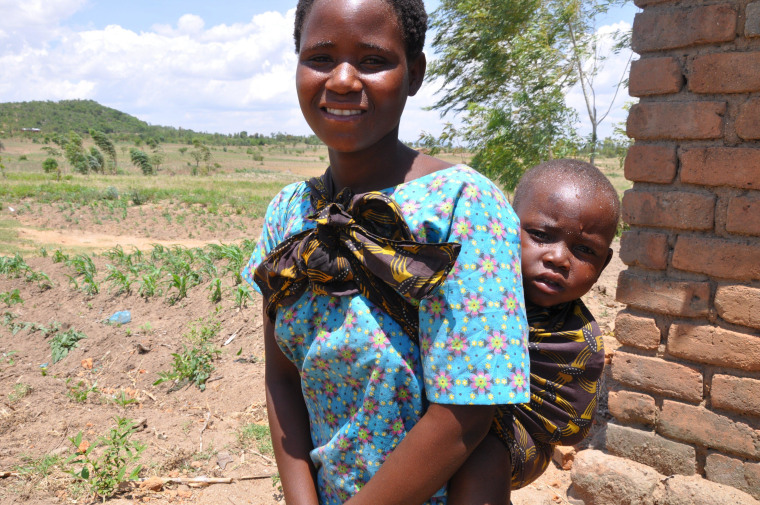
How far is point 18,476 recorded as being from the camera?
3.21 meters

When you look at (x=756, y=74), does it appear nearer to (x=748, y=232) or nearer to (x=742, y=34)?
(x=742, y=34)

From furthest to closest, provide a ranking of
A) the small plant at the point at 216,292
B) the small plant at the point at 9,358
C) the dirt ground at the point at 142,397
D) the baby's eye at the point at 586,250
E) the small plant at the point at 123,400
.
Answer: the small plant at the point at 216,292 < the small plant at the point at 9,358 < the small plant at the point at 123,400 < the dirt ground at the point at 142,397 < the baby's eye at the point at 586,250

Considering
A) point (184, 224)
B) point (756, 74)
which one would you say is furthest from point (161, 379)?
point (184, 224)

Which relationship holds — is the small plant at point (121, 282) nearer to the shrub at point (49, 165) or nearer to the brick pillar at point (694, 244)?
the brick pillar at point (694, 244)

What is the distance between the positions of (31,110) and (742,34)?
126889 millimetres

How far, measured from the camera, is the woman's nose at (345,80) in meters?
1.12

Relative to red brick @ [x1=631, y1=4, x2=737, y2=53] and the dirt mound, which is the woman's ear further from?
the dirt mound

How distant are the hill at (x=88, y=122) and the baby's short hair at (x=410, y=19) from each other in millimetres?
95739

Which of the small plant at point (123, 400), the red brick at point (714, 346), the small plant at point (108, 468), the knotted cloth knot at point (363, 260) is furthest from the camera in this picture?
the small plant at point (123, 400)

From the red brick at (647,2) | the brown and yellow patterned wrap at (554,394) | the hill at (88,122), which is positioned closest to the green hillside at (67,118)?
the hill at (88,122)

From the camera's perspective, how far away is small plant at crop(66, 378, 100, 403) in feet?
13.7

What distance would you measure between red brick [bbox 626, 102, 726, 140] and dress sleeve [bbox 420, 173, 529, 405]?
67.1 inches

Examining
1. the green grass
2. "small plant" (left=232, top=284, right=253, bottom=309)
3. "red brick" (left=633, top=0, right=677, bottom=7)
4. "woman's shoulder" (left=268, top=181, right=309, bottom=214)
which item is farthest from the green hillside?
"woman's shoulder" (left=268, top=181, right=309, bottom=214)

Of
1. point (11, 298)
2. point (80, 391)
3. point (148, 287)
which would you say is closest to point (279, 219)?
point (80, 391)
